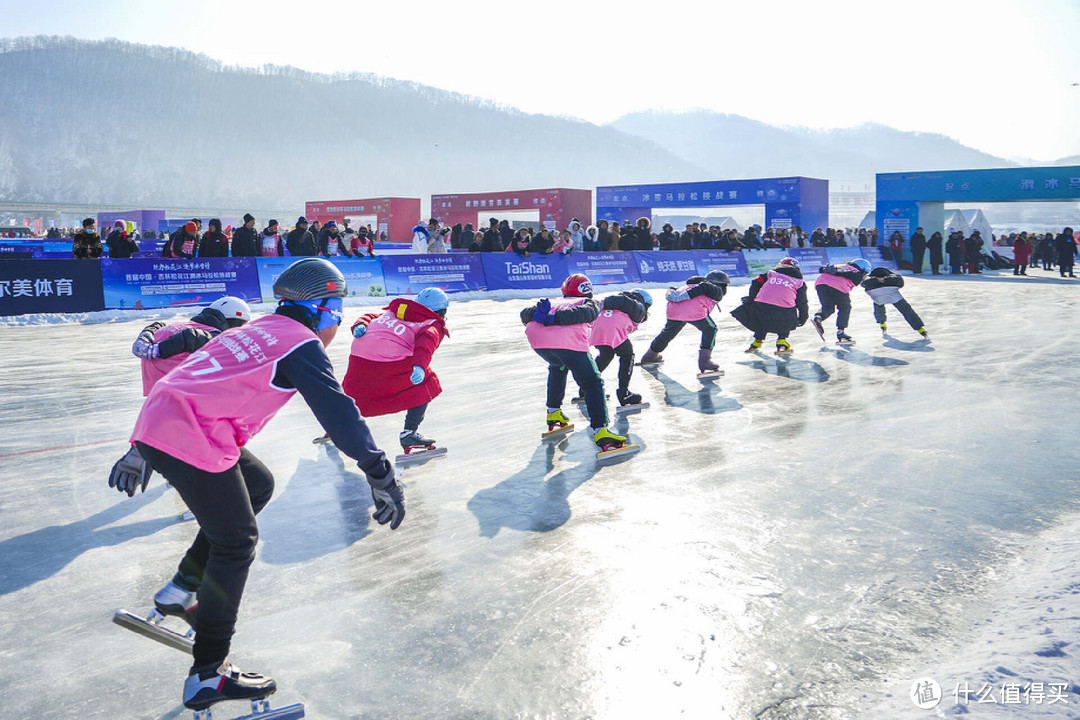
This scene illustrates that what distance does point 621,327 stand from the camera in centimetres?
797

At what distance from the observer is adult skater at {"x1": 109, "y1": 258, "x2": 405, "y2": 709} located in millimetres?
2670

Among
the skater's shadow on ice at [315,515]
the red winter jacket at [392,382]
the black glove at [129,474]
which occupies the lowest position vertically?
the skater's shadow on ice at [315,515]

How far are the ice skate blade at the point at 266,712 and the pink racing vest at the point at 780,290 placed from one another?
9.58m

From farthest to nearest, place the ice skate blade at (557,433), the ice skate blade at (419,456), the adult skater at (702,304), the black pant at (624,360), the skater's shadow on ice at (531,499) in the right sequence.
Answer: the adult skater at (702,304) < the black pant at (624,360) < the ice skate blade at (557,433) < the ice skate blade at (419,456) < the skater's shadow on ice at (531,499)

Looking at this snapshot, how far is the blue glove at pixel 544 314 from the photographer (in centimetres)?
641

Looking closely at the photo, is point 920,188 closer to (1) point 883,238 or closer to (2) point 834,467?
(1) point 883,238

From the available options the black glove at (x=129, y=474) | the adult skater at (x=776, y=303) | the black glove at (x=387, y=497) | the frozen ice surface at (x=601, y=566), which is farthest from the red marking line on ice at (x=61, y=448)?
the adult skater at (x=776, y=303)

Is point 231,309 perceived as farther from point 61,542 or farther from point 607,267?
point 607,267

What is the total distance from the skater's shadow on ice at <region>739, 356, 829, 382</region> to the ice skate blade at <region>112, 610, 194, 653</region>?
803 centimetres

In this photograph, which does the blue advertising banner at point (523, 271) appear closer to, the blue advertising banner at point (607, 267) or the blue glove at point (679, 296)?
the blue advertising banner at point (607, 267)

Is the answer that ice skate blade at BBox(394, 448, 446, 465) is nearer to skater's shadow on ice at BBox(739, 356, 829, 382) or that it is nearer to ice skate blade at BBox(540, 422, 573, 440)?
ice skate blade at BBox(540, 422, 573, 440)

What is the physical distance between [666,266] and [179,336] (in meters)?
19.9

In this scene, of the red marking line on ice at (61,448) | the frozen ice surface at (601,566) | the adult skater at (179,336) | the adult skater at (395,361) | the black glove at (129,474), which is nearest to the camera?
the frozen ice surface at (601,566)

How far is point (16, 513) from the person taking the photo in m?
4.94
